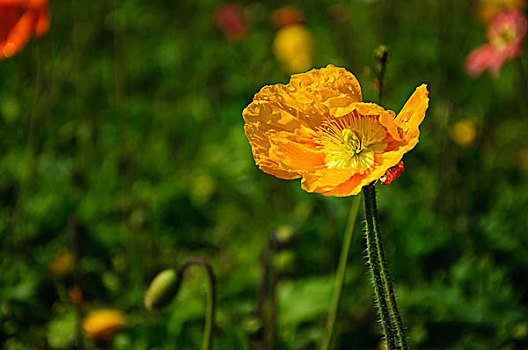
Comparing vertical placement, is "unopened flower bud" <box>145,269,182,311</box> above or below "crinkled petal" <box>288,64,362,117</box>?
below

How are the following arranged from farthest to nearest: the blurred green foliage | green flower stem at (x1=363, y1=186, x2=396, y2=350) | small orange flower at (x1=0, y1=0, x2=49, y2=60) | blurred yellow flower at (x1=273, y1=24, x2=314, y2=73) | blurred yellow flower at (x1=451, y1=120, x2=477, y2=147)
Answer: blurred yellow flower at (x1=273, y1=24, x2=314, y2=73) → blurred yellow flower at (x1=451, y1=120, x2=477, y2=147) → the blurred green foliage → small orange flower at (x1=0, y1=0, x2=49, y2=60) → green flower stem at (x1=363, y1=186, x2=396, y2=350)

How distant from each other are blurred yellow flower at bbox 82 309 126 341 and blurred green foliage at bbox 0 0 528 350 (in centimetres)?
4

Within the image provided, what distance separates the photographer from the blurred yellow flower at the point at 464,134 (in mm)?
2459

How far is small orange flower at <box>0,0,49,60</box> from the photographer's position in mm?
1503

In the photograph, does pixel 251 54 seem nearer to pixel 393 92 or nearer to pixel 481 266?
pixel 393 92

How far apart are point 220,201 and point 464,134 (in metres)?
1.04

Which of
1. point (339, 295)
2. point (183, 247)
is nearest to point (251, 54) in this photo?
point (183, 247)

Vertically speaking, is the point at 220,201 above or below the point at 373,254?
above

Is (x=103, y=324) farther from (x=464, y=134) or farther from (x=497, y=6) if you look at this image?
(x=497, y=6)

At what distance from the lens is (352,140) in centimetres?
93

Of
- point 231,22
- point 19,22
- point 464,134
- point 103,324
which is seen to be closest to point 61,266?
point 103,324

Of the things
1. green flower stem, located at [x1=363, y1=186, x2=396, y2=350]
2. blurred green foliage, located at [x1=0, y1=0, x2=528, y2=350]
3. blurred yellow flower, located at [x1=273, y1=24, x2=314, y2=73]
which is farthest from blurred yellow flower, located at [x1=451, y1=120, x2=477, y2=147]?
green flower stem, located at [x1=363, y1=186, x2=396, y2=350]

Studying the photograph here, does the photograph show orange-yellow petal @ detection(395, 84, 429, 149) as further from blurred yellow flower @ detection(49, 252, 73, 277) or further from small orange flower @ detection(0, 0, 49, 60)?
blurred yellow flower @ detection(49, 252, 73, 277)

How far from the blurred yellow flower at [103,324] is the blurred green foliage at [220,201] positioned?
38 millimetres
